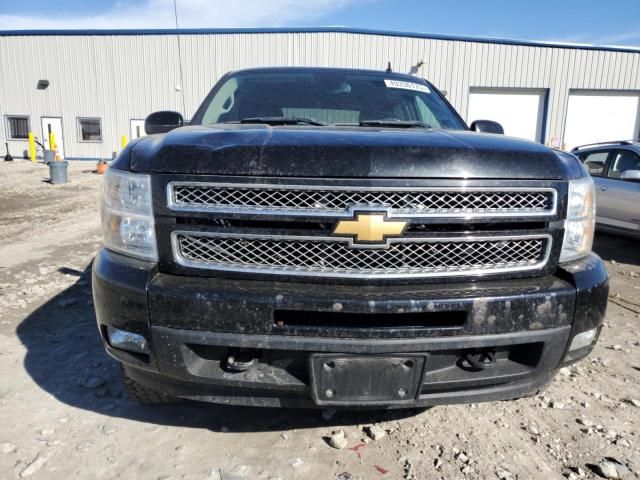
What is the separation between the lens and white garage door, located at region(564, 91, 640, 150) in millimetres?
21156

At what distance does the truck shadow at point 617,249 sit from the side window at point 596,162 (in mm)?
1021

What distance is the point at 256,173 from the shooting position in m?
1.71

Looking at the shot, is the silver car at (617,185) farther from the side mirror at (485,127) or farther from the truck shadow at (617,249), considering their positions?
the side mirror at (485,127)

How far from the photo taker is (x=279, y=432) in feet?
7.40

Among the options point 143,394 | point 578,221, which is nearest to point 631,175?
point 578,221

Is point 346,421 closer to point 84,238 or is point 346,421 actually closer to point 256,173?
point 256,173

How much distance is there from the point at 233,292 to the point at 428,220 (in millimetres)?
778

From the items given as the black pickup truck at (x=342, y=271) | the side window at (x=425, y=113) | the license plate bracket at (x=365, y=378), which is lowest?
the license plate bracket at (x=365, y=378)

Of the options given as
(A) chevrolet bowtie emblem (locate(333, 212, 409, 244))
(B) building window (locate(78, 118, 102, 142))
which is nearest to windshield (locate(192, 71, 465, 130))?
(A) chevrolet bowtie emblem (locate(333, 212, 409, 244))

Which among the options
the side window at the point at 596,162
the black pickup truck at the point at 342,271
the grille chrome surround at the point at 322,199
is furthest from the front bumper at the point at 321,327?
the side window at the point at 596,162

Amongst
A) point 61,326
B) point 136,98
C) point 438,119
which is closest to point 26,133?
point 136,98

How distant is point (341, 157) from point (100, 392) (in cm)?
193

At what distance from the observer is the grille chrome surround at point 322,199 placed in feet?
5.61

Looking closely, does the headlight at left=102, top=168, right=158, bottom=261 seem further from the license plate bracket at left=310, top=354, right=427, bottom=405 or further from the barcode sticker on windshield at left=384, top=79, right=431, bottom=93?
the barcode sticker on windshield at left=384, top=79, right=431, bottom=93
